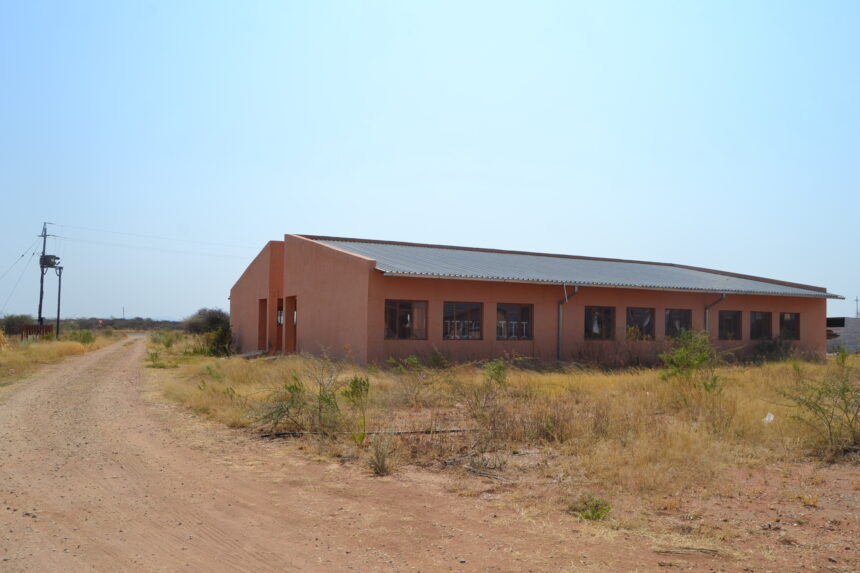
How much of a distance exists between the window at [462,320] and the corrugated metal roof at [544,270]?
3.75 ft

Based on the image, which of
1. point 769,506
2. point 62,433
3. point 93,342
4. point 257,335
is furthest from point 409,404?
point 93,342

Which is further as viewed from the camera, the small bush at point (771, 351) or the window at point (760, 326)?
the window at point (760, 326)

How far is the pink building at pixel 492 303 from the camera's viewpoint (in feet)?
71.1

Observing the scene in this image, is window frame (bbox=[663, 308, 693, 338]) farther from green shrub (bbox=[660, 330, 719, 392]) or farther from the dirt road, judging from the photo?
the dirt road

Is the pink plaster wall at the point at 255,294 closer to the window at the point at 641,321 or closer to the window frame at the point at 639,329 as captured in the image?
the window frame at the point at 639,329

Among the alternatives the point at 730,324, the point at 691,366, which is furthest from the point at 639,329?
the point at 691,366

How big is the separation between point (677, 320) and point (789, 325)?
7.00m

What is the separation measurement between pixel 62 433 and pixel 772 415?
38.7ft

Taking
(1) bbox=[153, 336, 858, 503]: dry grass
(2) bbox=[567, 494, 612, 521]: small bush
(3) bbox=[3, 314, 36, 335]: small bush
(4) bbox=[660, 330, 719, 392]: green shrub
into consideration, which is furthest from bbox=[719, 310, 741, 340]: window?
(3) bbox=[3, 314, 36, 335]: small bush

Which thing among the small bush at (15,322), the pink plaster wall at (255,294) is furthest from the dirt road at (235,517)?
the small bush at (15,322)

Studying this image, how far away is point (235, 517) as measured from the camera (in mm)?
6539

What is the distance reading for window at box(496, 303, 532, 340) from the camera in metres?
23.4

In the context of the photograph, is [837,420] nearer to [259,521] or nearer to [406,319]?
[259,521]

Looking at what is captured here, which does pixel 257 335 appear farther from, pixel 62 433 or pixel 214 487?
pixel 214 487
